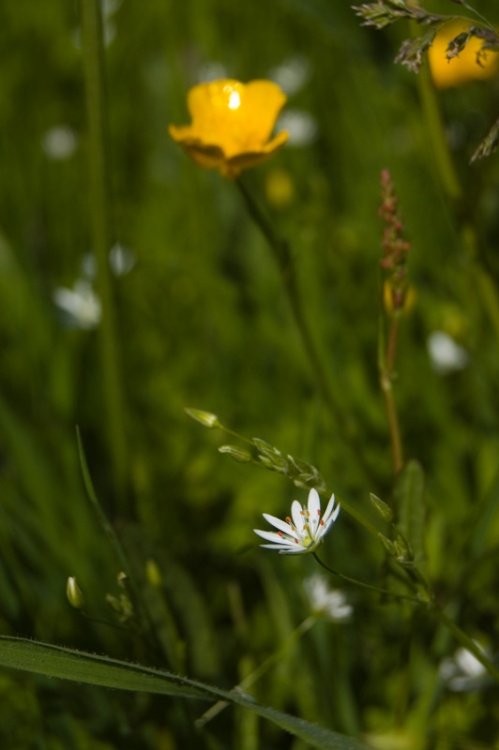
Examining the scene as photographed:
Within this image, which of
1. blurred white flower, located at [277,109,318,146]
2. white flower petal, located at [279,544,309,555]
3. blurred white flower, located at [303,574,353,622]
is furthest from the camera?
blurred white flower, located at [277,109,318,146]

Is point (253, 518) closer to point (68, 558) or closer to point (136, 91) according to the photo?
point (68, 558)

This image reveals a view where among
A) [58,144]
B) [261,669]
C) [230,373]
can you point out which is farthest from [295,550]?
[58,144]

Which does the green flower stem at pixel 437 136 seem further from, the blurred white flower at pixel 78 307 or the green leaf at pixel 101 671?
the blurred white flower at pixel 78 307

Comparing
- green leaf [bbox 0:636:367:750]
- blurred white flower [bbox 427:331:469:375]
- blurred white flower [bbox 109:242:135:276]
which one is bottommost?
blurred white flower [bbox 109:242:135:276]

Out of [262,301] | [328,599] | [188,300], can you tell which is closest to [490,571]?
[328,599]

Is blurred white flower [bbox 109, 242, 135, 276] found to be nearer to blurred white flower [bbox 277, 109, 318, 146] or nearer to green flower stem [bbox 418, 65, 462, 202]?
blurred white flower [bbox 277, 109, 318, 146]

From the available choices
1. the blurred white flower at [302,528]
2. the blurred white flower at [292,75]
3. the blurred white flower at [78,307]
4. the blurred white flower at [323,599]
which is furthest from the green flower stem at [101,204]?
the blurred white flower at [292,75]

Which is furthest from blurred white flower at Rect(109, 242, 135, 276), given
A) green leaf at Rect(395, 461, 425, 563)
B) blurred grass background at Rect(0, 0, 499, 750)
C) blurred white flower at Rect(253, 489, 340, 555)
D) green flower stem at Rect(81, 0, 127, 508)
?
blurred white flower at Rect(253, 489, 340, 555)
